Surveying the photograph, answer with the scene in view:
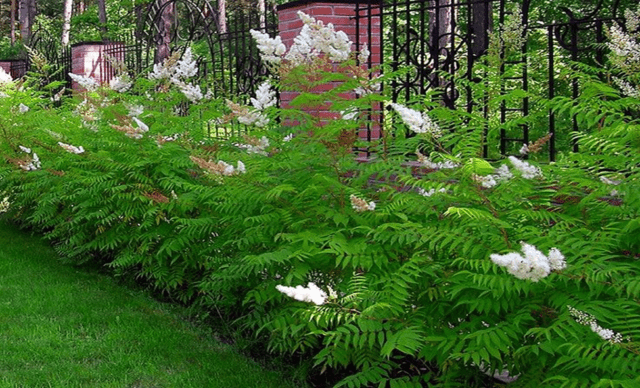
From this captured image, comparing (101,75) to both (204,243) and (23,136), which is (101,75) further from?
(204,243)

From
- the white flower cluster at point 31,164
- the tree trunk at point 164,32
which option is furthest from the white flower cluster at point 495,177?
the tree trunk at point 164,32

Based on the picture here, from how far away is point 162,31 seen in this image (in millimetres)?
11562

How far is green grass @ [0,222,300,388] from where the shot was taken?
449 centimetres

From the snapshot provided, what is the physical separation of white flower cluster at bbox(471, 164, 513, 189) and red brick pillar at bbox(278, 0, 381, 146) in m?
3.10

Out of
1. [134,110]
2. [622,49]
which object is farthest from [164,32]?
[622,49]

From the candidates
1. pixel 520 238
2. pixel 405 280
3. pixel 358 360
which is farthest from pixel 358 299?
pixel 520 238

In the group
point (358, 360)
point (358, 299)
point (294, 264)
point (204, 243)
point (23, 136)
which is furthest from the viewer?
point (23, 136)

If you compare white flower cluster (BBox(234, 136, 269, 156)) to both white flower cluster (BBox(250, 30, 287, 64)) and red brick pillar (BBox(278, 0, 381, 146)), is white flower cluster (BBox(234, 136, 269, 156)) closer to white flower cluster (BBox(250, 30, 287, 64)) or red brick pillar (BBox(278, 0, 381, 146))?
white flower cluster (BBox(250, 30, 287, 64))

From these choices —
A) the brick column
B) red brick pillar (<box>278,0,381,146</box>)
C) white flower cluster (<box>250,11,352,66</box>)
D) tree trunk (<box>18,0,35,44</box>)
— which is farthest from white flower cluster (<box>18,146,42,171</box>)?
tree trunk (<box>18,0,35,44</box>)

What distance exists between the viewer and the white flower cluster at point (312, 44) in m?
4.34

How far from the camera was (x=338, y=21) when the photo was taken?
6801 millimetres

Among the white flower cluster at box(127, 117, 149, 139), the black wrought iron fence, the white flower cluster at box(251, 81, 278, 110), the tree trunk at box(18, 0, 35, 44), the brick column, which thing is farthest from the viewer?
the tree trunk at box(18, 0, 35, 44)

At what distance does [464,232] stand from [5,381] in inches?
112

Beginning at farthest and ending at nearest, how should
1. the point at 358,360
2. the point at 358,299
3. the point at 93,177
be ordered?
the point at 93,177, the point at 358,360, the point at 358,299
